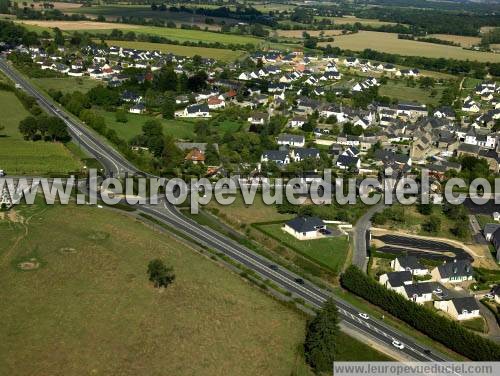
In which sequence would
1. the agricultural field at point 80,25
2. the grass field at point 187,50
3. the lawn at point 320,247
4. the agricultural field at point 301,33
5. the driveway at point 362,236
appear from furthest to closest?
the agricultural field at point 301,33, the agricultural field at point 80,25, the grass field at point 187,50, the driveway at point 362,236, the lawn at point 320,247

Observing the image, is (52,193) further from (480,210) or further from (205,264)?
(480,210)

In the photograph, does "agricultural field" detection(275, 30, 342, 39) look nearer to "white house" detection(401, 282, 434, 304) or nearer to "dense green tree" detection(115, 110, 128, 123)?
"dense green tree" detection(115, 110, 128, 123)

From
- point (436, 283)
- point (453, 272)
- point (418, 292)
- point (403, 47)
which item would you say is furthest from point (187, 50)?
point (418, 292)

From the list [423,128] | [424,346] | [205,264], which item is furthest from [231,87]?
[424,346]

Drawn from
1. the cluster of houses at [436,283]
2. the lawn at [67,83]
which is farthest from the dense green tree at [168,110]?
the cluster of houses at [436,283]

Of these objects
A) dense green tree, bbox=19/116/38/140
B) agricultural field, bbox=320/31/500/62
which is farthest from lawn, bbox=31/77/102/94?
agricultural field, bbox=320/31/500/62

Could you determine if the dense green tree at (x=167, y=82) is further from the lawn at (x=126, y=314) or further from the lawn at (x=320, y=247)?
the lawn at (x=126, y=314)
